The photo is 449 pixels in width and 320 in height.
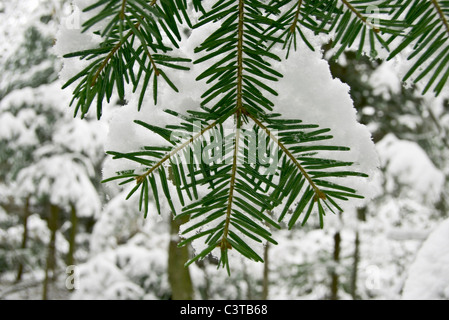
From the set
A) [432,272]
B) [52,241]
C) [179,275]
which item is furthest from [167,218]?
[432,272]

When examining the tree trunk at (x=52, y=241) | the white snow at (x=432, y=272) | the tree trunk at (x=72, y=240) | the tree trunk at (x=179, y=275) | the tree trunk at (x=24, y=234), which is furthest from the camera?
the tree trunk at (x=24, y=234)

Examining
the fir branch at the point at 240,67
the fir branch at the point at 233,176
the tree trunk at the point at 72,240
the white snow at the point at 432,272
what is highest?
the tree trunk at the point at 72,240

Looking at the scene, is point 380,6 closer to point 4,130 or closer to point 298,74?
point 298,74

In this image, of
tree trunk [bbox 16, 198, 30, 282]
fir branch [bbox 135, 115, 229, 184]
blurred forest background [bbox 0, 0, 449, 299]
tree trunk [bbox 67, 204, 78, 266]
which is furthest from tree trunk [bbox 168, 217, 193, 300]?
tree trunk [bbox 16, 198, 30, 282]

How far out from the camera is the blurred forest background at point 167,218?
12.0 feet

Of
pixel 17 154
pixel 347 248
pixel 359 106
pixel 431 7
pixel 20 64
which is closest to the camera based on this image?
pixel 431 7

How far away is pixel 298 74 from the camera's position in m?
0.39

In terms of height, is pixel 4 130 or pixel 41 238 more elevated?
pixel 4 130

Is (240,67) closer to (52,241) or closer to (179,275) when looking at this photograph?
(179,275)

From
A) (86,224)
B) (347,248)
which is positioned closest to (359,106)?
(347,248)

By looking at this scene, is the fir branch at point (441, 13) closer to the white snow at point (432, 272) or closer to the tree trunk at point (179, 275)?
the white snow at point (432, 272)

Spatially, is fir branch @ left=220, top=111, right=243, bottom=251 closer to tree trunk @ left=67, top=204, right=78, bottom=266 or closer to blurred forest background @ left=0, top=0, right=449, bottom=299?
blurred forest background @ left=0, top=0, right=449, bottom=299

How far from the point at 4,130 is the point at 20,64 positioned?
1273 mm

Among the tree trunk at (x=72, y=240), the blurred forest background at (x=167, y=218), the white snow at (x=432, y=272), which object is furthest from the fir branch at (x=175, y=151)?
the tree trunk at (x=72, y=240)
